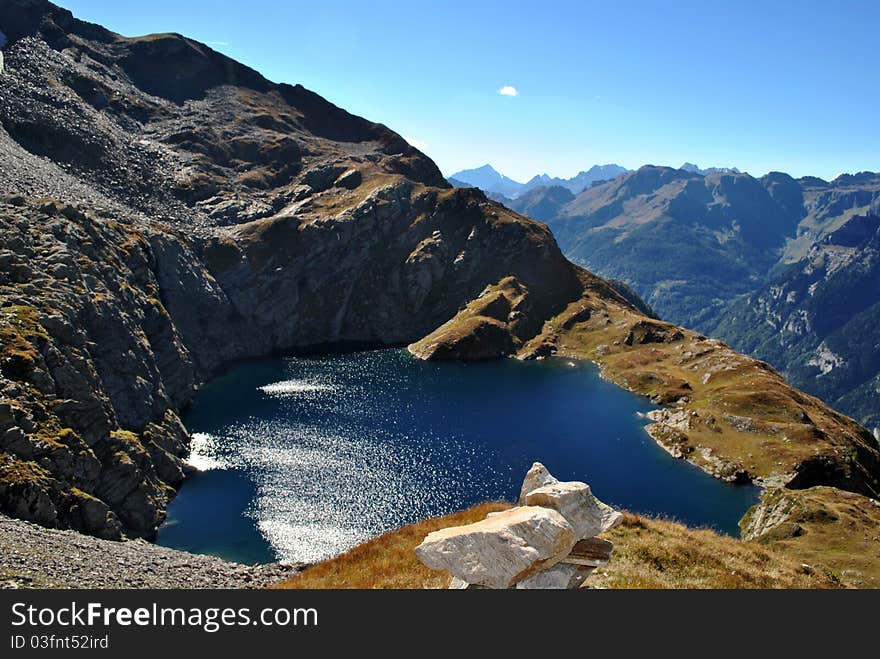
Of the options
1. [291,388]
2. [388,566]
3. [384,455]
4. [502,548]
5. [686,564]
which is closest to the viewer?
[502,548]

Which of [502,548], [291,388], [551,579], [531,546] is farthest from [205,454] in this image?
[531,546]

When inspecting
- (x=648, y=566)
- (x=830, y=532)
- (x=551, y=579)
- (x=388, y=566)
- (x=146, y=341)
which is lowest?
(x=146, y=341)

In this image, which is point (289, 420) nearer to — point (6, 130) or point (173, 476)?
point (173, 476)

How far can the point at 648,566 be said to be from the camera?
87.1ft

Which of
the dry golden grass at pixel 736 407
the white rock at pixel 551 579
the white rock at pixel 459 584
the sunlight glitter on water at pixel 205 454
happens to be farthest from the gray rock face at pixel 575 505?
the dry golden grass at pixel 736 407

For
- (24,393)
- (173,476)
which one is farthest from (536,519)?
(173,476)

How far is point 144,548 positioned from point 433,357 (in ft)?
404

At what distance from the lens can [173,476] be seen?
86062 mm

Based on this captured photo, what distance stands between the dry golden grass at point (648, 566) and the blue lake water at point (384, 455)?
39.0 m

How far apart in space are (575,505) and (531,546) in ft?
12.0

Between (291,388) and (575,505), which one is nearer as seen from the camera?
(575,505)

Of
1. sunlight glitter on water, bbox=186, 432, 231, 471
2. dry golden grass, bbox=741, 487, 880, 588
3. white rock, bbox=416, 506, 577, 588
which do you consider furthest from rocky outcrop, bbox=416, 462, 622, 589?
sunlight glitter on water, bbox=186, 432, 231, 471

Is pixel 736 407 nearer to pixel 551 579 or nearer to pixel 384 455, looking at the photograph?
pixel 384 455

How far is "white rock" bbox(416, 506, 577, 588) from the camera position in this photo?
19766 mm
